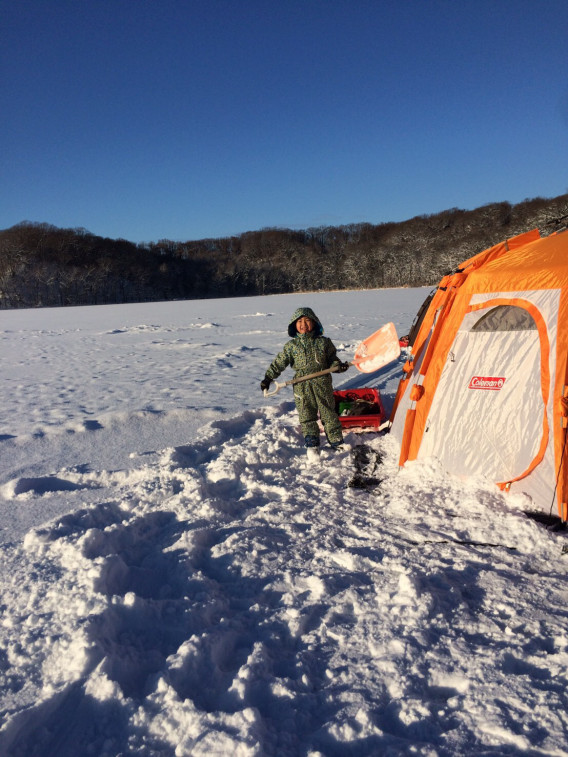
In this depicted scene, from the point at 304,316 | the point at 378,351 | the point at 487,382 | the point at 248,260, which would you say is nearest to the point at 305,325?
the point at 304,316

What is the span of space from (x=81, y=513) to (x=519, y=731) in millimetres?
2798

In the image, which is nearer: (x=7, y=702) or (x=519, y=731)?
(x=519, y=731)

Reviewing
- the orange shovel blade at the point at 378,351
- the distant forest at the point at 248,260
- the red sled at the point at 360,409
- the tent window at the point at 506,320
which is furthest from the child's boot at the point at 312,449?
the distant forest at the point at 248,260

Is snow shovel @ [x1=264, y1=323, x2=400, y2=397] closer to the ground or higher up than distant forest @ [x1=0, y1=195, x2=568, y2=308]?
closer to the ground

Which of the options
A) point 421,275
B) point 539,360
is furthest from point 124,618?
point 421,275

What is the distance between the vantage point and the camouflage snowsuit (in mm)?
4516

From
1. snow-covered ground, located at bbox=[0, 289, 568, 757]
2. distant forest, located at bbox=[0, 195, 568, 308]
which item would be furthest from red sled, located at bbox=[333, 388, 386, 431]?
distant forest, located at bbox=[0, 195, 568, 308]

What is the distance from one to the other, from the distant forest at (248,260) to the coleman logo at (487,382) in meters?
61.3

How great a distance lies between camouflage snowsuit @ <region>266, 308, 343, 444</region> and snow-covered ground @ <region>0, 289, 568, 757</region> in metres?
0.31

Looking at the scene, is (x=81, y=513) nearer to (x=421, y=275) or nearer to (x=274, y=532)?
(x=274, y=532)

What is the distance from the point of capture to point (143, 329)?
18.4 meters

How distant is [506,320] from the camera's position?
11.4ft

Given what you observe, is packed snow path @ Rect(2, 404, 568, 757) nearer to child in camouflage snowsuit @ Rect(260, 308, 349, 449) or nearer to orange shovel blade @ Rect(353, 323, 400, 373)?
child in camouflage snowsuit @ Rect(260, 308, 349, 449)

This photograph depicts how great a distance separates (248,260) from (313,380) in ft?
284
